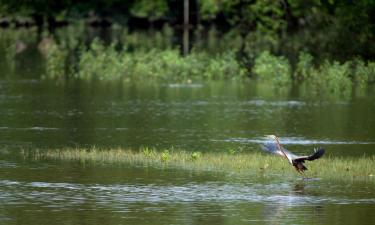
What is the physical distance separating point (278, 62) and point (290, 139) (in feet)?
53.1

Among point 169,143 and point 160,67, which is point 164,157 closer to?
point 169,143

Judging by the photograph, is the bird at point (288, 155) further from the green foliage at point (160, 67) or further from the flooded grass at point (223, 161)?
the green foliage at point (160, 67)

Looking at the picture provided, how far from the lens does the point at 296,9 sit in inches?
3164

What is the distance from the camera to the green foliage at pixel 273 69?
45.8 m

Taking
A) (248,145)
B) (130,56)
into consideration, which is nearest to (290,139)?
(248,145)

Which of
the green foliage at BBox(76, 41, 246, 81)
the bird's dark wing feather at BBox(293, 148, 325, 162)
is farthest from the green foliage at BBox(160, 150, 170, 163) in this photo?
the green foliage at BBox(76, 41, 246, 81)

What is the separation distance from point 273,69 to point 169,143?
17.9 metres

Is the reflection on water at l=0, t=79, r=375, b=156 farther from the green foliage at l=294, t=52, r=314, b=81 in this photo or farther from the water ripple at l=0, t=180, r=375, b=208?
the water ripple at l=0, t=180, r=375, b=208

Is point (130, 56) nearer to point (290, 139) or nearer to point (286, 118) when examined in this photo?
point (286, 118)

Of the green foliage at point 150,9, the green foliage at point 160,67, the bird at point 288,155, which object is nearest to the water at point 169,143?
the bird at point 288,155

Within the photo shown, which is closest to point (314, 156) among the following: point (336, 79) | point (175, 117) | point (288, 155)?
point (288, 155)

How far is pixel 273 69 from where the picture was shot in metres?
46.9

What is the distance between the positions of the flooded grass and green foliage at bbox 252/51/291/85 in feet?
60.6

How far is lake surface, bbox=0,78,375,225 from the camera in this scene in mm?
19984
